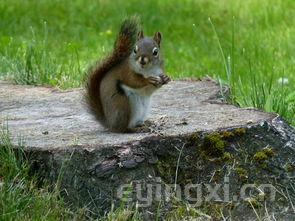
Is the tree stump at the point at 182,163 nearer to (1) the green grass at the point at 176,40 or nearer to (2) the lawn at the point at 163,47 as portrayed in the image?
(2) the lawn at the point at 163,47

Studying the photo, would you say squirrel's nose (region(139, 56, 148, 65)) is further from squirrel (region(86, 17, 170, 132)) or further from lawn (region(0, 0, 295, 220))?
lawn (region(0, 0, 295, 220))

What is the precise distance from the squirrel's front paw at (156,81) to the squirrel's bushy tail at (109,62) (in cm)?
21

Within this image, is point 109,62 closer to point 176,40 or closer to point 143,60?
point 143,60

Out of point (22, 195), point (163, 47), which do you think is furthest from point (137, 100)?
point (163, 47)

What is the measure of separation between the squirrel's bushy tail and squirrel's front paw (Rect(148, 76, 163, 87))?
210 millimetres

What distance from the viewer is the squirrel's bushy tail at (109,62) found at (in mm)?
4750

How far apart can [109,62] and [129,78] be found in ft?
0.57

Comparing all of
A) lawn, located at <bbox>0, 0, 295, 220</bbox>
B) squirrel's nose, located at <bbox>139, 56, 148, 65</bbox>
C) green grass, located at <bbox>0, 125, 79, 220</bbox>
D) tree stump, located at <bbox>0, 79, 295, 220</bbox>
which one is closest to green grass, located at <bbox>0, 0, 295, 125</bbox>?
lawn, located at <bbox>0, 0, 295, 220</bbox>

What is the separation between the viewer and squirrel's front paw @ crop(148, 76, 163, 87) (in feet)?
15.2

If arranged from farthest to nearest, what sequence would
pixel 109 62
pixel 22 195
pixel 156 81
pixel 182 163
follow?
pixel 109 62 → pixel 156 81 → pixel 182 163 → pixel 22 195

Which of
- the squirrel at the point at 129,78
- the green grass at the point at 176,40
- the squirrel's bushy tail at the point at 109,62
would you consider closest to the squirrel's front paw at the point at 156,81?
the squirrel at the point at 129,78

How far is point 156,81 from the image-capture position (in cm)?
464

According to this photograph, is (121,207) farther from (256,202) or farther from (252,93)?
(252,93)

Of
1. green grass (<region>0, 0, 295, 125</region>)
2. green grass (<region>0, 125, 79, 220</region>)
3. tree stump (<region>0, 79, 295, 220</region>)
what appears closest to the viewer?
green grass (<region>0, 125, 79, 220</region>)
